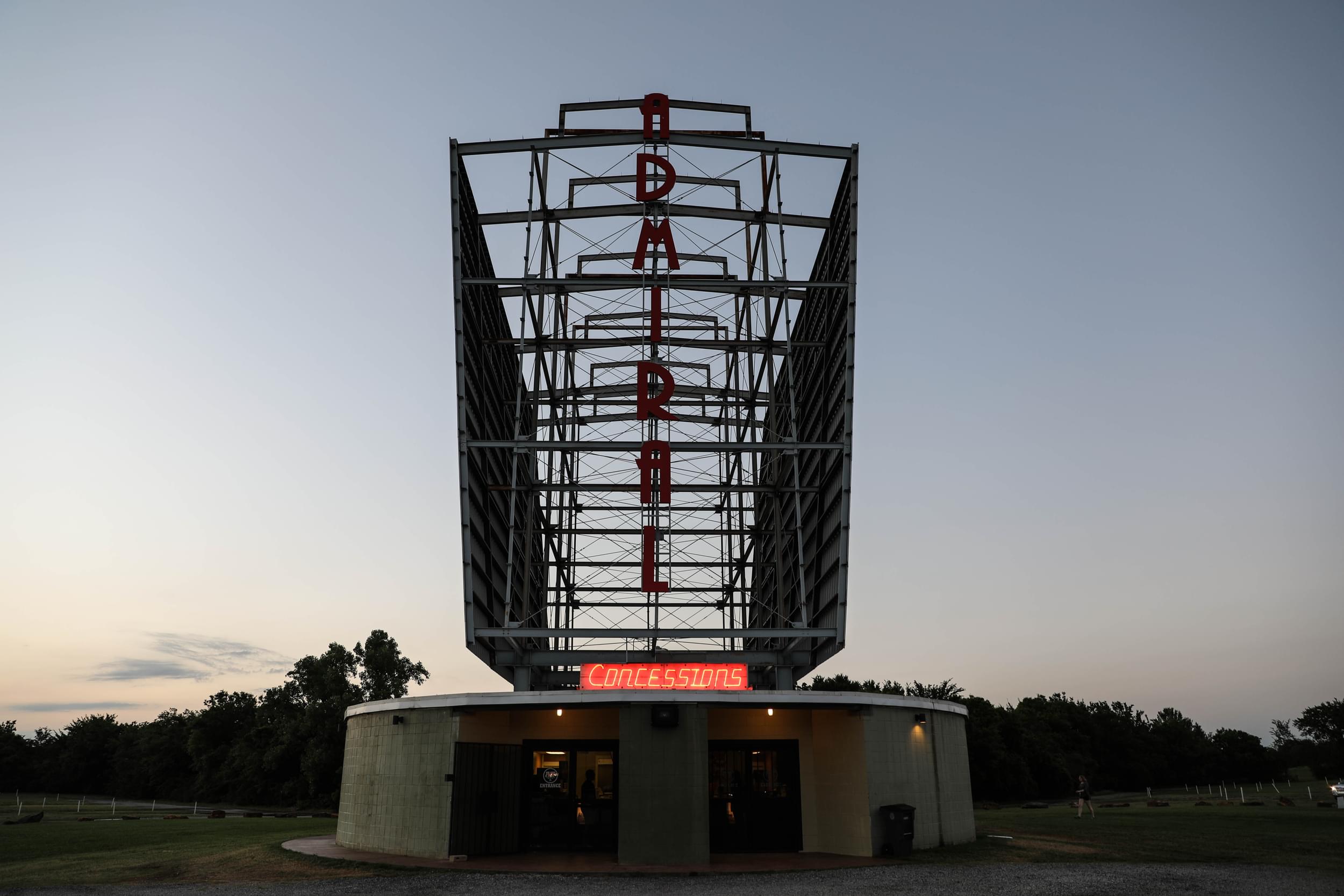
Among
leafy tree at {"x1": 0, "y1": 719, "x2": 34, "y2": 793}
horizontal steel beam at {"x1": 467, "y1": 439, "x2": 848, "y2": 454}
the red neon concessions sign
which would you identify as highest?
horizontal steel beam at {"x1": 467, "y1": 439, "x2": 848, "y2": 454}

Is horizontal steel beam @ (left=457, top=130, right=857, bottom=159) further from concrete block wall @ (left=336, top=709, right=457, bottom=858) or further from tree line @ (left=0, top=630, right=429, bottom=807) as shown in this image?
tree line @ (left=0, top=630, right=429, bottom=807)

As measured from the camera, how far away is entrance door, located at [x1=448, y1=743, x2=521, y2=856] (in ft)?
54.2

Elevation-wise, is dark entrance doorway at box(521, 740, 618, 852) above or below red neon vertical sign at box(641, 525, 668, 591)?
below

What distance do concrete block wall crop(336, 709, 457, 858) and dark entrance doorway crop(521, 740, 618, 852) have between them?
2.08 metres

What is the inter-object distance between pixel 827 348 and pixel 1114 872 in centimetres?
1826

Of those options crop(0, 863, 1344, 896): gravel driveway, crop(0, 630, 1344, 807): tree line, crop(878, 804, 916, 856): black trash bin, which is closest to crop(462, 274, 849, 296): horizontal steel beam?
crop(878, 804, 916, 856): black trash bin

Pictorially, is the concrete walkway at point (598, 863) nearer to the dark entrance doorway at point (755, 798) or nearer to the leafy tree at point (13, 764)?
the dark entrance doorway at point (755, 798)

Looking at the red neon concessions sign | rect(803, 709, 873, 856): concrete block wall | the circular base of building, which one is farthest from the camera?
the red neon concessions sign

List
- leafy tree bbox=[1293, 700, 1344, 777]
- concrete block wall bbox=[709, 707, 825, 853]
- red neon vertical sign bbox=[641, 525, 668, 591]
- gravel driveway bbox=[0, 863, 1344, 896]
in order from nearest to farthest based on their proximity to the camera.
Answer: gravel driveway bbox=[0, 863, 1344, 896] → concrete block wall bbox=[709, 707, 825, 853] → red neon vertical sign bbox=[641, 525, 668, 591] → leafy tree bbox=[1293, 700, 1344, 777]

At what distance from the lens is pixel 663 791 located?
15.9m

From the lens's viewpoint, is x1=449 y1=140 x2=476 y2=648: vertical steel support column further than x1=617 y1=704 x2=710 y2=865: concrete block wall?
Yes

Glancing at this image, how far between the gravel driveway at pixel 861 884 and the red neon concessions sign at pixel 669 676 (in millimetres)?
5205

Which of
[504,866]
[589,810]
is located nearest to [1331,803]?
[589,810]

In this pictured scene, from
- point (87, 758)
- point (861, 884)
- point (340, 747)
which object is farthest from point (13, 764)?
point (861, 884)
